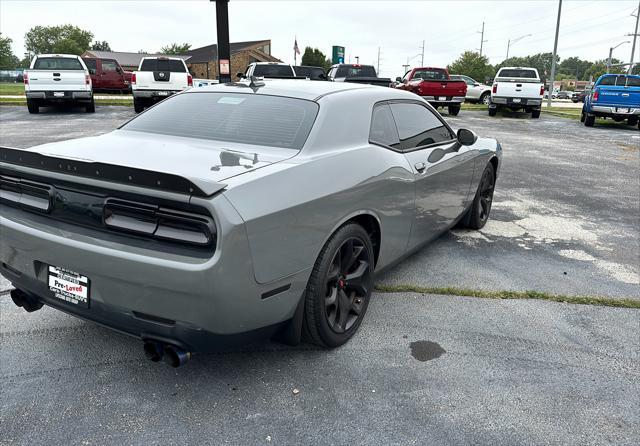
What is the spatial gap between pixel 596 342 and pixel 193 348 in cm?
240

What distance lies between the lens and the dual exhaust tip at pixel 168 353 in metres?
2.31

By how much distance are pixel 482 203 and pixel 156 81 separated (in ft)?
44.9

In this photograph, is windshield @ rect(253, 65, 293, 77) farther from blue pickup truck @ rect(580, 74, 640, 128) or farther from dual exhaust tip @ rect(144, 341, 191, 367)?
dual exhaust tip @ rect(144, 341, 191, 367)

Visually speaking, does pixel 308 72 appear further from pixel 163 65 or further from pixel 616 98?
pixel 616 98

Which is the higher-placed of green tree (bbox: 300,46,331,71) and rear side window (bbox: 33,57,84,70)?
green tree (bbox: 300,46,331,71)

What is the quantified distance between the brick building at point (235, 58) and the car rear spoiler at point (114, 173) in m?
52.3

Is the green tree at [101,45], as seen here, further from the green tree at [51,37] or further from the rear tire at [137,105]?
the rear tire at [137,105]

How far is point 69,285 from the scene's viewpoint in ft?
8.05

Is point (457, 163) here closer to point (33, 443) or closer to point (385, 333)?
point (385, 333)

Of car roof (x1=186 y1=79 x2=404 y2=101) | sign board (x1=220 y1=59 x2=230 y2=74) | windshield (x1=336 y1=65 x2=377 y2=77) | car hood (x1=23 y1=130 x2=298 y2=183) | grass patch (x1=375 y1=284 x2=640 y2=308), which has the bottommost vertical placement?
grass patch (x1=375 y1=284 x2=640 y2=308)

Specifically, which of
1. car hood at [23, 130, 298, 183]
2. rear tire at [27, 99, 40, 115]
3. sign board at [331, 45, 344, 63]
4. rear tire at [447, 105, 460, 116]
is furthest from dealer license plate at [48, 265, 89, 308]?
sign board at [331, 45, 344, 63]

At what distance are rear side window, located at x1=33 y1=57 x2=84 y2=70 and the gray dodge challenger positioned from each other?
14.6 metres

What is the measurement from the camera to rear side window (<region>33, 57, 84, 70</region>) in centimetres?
1590

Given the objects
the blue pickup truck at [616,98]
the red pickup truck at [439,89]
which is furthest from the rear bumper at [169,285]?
the red pickup truck at [439,89]
